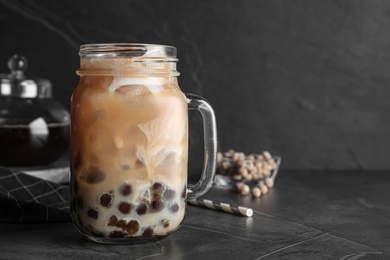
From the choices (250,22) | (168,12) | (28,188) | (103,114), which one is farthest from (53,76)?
(103,114)

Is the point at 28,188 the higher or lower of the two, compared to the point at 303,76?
lower

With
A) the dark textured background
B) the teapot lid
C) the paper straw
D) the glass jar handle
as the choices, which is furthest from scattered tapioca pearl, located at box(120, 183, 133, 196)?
the dark textured background

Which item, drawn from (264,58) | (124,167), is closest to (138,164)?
(124,167)

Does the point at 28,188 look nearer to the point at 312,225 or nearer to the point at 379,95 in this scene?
the point at 312,225

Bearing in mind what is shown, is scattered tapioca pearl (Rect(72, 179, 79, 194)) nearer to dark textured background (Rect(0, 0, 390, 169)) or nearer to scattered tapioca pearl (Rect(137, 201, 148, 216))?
scattered tapioca pearl (Rect(137, 201, 148, 216))

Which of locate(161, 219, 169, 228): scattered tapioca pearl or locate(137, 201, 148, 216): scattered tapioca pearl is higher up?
locate(137, 201, 148, 216): scattered tapioca pearl

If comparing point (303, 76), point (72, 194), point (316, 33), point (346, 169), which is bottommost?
point (346, 169)

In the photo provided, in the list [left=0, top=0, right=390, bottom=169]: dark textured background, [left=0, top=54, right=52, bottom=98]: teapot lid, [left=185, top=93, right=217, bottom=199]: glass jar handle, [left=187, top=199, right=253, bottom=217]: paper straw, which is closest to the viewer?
[left=185, top=93, right=217, bottom=199]: glass jar handle
